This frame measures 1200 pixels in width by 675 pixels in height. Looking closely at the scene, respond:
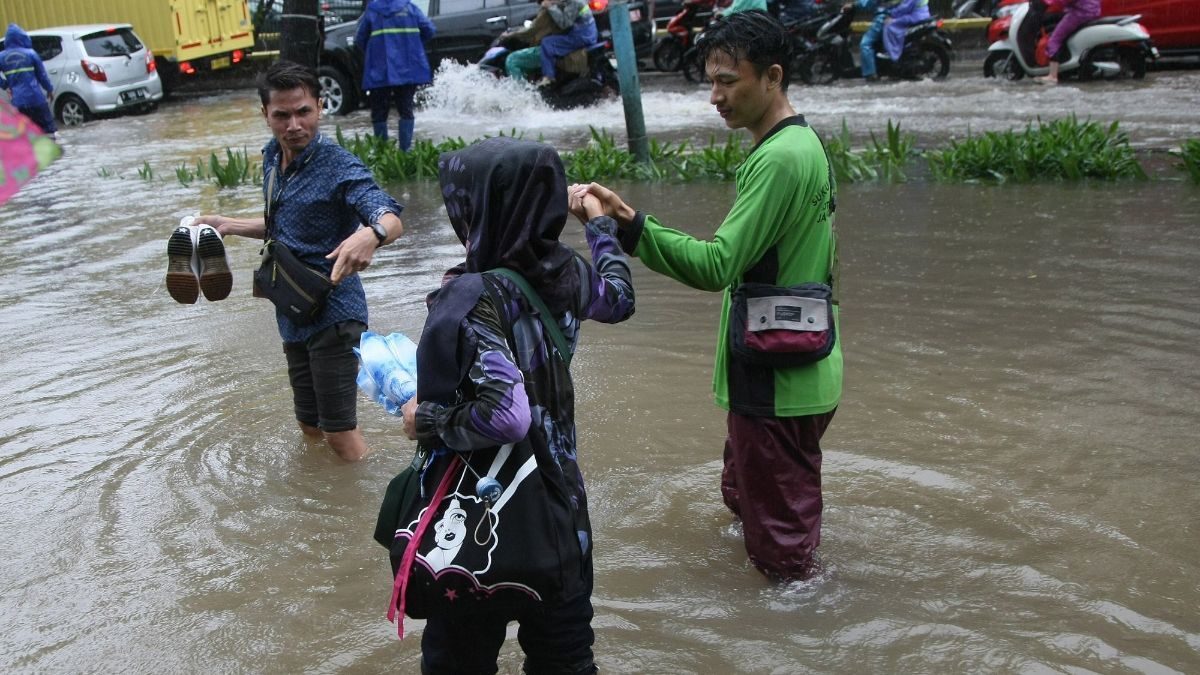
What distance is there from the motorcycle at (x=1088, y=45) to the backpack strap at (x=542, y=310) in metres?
13.8

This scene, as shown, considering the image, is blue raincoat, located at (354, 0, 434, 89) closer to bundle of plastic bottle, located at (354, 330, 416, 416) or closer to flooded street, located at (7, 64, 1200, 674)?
flooded street, located at (7, 64, 1200, 674)

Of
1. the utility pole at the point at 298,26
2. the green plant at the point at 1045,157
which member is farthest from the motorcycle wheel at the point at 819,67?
the utility pole at the point at 298,26

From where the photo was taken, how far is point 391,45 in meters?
11.6

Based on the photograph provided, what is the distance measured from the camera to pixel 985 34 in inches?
774

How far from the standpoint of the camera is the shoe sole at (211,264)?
4160mm

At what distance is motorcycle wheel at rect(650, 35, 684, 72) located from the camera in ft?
63.9

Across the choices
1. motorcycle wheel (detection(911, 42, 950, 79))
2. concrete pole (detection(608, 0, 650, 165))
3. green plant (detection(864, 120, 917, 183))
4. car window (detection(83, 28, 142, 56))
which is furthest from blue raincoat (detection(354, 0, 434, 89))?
car window (detection(83, 28, 142, 56))

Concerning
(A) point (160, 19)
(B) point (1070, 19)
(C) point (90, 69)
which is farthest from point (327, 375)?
(A) point (160, 19)

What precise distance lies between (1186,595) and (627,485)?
197 centimetres

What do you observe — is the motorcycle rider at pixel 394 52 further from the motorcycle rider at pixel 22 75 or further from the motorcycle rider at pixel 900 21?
the motorcycle rider at pixel 900 21

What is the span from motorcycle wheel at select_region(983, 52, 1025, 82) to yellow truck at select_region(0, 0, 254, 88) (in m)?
15.2

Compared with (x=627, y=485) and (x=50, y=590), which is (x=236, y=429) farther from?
(x=627, y=485)

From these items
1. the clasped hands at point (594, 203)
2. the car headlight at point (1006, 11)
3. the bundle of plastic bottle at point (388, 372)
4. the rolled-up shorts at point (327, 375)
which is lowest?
the rolled-up shorts at point (327, 375)

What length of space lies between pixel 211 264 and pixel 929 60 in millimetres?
14636
